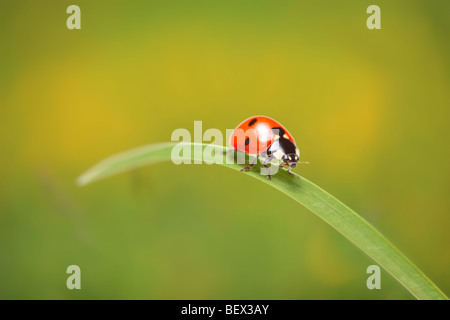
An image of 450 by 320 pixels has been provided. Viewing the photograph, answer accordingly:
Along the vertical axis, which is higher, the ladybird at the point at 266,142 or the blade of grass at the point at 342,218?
the ladybird at the point at 266,142

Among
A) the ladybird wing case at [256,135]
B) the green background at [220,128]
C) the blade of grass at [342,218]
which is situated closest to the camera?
the blade of grass at [342,218]

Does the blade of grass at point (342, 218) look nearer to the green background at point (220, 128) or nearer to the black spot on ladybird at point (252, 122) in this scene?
the black spot on ladybird at point (252, 122)

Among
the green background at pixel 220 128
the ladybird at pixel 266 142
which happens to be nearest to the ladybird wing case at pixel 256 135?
the ladybird at pixel 266 142

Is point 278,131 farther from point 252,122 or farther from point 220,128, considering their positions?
point 220,128

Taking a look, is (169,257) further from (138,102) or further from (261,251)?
(138,102)

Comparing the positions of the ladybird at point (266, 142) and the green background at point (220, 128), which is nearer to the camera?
the ladybird at point (266, 142)

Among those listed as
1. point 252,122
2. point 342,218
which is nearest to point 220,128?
point 252,122
